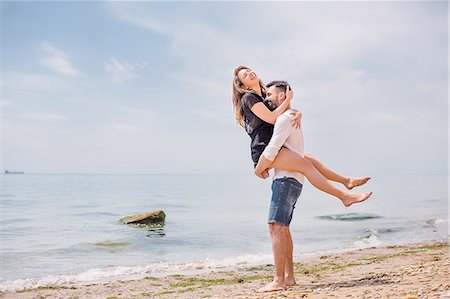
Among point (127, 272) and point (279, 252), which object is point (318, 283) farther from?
point (127, 272)

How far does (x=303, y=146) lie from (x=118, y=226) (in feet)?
49.1

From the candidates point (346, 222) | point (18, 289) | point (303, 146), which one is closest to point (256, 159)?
point (303, 146)

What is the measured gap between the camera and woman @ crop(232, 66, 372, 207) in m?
5.62

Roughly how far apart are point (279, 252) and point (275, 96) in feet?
6.17

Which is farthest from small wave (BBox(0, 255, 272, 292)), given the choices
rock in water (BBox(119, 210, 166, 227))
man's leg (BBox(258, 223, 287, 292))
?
rock in water (BBox(119, 210, 166, 227))

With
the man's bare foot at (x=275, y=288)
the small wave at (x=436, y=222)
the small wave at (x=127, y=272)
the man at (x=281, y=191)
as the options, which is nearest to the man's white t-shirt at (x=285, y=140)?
the man at (x=281, y=191)

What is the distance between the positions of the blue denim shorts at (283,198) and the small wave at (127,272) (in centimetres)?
479

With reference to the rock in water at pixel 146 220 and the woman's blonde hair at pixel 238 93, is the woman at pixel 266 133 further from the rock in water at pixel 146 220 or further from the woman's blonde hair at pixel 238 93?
the rock in water at pixel 146 220

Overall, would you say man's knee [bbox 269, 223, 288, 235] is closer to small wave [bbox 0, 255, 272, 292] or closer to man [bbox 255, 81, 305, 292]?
man [bbox 255, 81, 305, 292]

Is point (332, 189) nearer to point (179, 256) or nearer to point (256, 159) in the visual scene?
point (256, 159)

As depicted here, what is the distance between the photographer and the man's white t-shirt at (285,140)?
5547 millimetres

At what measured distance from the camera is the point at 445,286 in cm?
525

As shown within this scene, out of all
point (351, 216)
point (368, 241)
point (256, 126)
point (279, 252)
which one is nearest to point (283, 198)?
point (279, 252)

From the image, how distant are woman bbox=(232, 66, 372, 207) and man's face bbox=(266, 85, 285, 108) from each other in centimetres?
8
